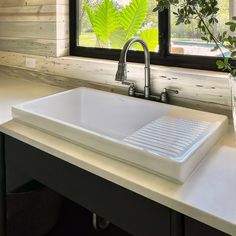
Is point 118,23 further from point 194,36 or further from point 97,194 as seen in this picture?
point 97,194

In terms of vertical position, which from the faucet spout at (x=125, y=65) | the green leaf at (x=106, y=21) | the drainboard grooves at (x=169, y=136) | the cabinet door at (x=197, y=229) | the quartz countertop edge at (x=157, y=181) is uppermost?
the green leaf at (x=106, y=21)

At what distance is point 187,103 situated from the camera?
1.43m

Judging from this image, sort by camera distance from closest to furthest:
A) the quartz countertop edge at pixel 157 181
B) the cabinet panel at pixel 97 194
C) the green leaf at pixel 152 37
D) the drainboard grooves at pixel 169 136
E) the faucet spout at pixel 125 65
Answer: the quartz countertop edge at pixel 157 181, the cabinet panel at pixel 97 194, the drainboard grooves at pixel 169 136, the faucet spout at pixel 125 65, the green leaf at pixel 152 37

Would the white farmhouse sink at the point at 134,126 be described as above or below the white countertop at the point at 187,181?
above

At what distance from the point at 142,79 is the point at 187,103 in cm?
27

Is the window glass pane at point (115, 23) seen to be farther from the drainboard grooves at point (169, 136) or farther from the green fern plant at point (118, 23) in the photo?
the drainboard grooves at point (169, 136)

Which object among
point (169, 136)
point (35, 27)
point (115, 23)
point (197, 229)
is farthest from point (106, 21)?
point (197, 229)

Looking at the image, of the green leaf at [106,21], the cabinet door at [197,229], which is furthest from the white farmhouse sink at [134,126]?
the green leaf at [106,21]

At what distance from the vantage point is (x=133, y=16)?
5.68ft

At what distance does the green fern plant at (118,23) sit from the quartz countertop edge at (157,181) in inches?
31.6

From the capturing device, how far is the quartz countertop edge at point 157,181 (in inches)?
28.6

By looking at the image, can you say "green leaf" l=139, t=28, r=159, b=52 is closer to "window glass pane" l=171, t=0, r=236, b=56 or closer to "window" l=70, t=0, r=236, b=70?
"window" l=70, t=0, r=236, b=70

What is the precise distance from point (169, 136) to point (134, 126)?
1.36 ft

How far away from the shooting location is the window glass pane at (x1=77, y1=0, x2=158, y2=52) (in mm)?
1675
